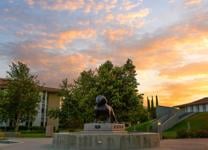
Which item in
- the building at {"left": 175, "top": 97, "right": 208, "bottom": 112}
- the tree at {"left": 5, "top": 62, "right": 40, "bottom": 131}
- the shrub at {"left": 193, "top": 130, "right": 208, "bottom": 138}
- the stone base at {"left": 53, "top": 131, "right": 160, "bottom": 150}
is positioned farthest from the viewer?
the building at {"left": 175, "top": 97, "right": 208, "bottom": 112}

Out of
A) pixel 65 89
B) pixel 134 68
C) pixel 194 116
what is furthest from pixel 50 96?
pixel 194 116

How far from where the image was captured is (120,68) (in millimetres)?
53750

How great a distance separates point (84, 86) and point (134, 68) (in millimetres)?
10288

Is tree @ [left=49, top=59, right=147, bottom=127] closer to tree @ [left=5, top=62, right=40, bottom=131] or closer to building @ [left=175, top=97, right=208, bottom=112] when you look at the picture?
tree @ [left=5, top=62, right=40, bottom=131]

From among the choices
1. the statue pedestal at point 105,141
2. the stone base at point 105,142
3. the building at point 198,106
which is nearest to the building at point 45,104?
the building at point 198,106

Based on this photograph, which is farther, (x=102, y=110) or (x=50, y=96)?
(x=50, y=96)

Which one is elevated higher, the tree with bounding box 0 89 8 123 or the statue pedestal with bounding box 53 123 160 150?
the tree with bounding box 0 89 8 123

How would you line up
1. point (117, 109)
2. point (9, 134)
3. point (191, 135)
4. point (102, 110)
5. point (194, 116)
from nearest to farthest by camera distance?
point (102, 110) → point (191, 135) → point (9, 134) → point (117, 109) → point (194, 116)

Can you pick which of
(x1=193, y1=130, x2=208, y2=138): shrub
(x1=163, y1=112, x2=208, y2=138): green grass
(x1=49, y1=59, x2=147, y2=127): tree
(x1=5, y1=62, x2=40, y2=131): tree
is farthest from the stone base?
(x1=5, y1=62, x2=40, y2=131): tree

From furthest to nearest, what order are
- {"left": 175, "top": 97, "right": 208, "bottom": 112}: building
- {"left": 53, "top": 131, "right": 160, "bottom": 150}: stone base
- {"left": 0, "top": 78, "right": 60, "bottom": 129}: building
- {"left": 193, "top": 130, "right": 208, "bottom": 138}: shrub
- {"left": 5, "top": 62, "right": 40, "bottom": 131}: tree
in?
{"left": 0, "top": 78, "right": 60, "bottom": 129}: building < {"left": 175, "top": 97, "right": 208, "bottom": 112}: building < {"left": 5, "top": 62, "right": 40, "bottom": 131}: tree < {"left": 193, "top": 130, "right": 208, "bottom": 138}: shrub < {"left": 53, "top": 131, "right": 160, "bottom": 150}: stone base

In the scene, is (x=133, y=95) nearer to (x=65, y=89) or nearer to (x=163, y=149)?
Result: (x=65, y=89)

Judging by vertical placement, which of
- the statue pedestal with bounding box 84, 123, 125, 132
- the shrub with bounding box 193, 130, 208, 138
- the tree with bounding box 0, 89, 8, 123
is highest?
the tree with bounding box 0, 89, 8, 123

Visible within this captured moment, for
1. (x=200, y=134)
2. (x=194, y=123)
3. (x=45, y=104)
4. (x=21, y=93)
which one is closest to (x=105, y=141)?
(x=200, y=134)

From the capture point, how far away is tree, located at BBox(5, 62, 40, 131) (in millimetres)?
56312
